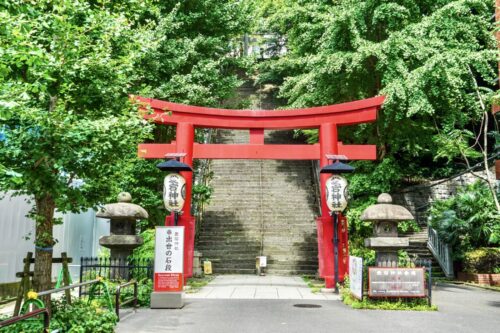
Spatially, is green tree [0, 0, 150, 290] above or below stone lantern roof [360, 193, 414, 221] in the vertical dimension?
above

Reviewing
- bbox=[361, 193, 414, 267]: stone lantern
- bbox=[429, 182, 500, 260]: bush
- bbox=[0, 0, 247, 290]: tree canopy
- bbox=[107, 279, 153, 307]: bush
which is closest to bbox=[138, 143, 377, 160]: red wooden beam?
bbox=[361, 193, 414, 267]: stone lantern

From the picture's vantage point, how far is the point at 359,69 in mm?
16062

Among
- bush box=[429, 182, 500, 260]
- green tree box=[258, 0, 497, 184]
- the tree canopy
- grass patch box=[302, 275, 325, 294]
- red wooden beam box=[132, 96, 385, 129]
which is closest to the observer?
the tree canopy

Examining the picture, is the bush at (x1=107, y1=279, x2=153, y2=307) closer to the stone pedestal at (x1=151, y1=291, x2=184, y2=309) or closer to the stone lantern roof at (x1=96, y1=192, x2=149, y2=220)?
the stone pedestal at (x1=151, y1=291, x2=184, y2=309)

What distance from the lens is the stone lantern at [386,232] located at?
37.8ft

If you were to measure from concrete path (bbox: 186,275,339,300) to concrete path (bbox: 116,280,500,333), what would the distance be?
2.17ft

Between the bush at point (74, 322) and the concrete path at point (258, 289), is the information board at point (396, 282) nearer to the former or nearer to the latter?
the concrete path at point (258, 289)

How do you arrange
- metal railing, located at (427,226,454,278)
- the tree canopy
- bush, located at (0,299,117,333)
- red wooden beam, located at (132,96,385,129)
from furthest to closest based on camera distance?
metal railing, located at (427,226,454,278)
red wooden beam, located at (132,96,385,129)
bush, located at (0,299,117,333)
the tree canopy

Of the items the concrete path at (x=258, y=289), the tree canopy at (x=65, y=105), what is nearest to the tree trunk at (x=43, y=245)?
the tree canopy at (x=65, y=105)

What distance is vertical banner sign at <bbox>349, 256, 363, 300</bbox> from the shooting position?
10.5 meters

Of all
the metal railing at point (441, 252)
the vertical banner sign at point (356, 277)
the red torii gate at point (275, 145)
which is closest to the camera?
the vertical banner sign at point (356, 277)

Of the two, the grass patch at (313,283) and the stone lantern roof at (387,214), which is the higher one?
the stone lantern roof at (387,214)

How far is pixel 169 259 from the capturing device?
35.0 ft

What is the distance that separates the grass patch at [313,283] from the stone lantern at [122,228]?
5.48 m
